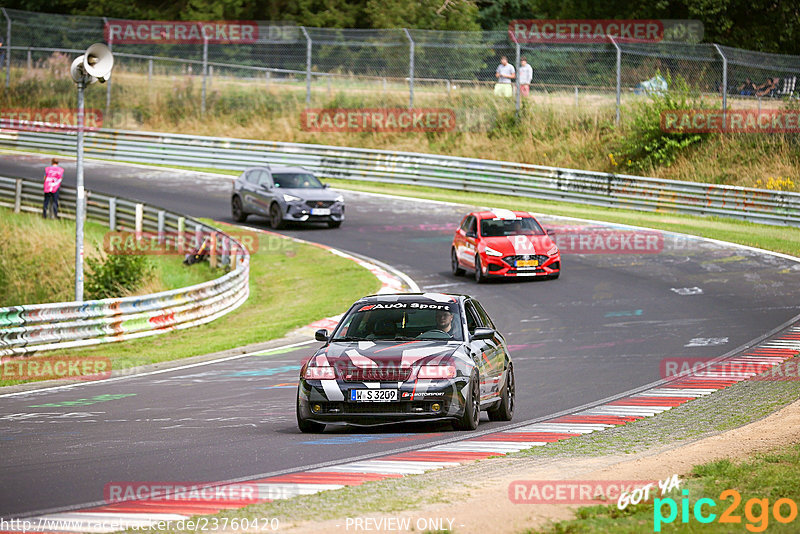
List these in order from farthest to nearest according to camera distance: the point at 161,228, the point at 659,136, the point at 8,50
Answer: the point at 8,50
the point at 659,136
the point at 161,228

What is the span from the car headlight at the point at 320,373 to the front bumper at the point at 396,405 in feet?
0.14

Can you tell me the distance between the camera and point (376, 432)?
1137 cm

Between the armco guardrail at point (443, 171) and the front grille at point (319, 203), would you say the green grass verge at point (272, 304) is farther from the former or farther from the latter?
the armco guardrail at point (443, 171)

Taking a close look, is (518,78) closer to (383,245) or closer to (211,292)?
(383,245)

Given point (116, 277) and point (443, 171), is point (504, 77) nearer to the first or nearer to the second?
point (443, 171)

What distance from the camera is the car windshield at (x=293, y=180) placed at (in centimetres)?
3234

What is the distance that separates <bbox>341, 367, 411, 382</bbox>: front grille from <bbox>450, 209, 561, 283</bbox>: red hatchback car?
1383cm

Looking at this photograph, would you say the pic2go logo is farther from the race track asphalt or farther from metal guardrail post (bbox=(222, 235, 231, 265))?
metal guardrail post (bbox=(222, 235, 231, 265))

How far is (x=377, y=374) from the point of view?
10.9 meters

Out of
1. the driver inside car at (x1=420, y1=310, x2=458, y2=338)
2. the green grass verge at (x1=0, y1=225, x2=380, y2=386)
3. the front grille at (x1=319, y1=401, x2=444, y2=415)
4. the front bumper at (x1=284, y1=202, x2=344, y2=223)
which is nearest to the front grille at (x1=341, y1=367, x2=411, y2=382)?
the front grille at (x1=319, y1=401, x2=444, y2=415)

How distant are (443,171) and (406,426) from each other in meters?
27.7

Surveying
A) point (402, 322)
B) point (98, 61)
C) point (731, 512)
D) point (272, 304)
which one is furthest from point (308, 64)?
point (731, 512)

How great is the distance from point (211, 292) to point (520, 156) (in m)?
20.5

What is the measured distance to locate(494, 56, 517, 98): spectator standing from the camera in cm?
3984
